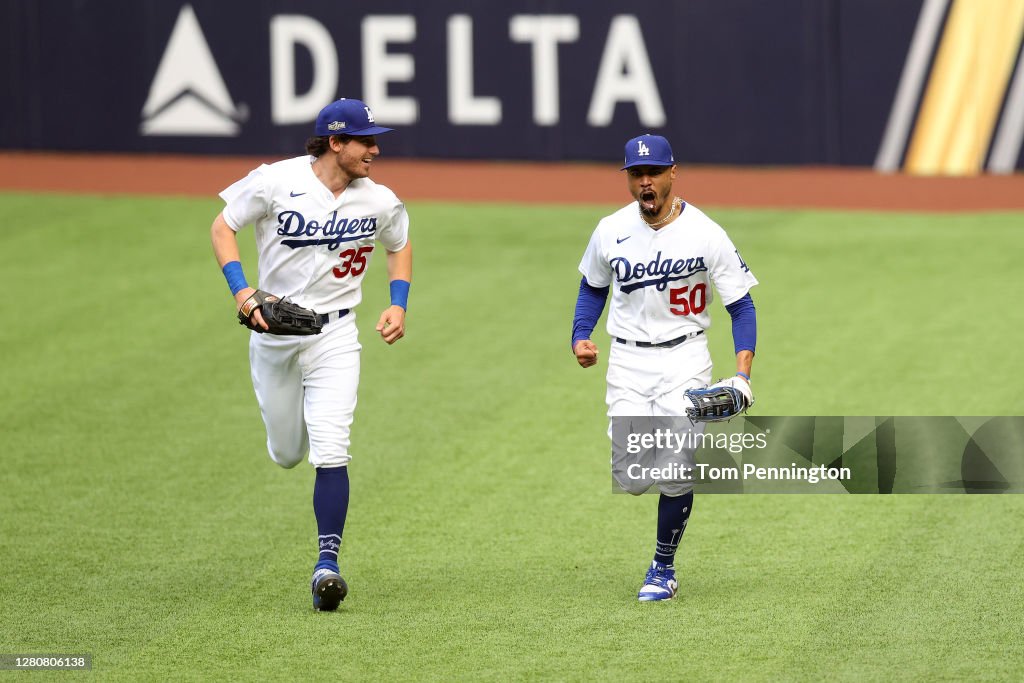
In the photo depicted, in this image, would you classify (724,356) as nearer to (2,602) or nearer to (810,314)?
(810,314)

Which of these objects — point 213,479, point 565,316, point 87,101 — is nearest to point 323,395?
point 213,479

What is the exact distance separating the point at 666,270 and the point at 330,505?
1585 mm

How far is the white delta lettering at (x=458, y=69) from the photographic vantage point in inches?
675

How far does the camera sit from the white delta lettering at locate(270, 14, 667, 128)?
56.3ft

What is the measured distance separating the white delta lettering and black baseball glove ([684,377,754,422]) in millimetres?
11795

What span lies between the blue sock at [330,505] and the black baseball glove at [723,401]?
1.41m

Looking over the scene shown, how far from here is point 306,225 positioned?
617 centimetres

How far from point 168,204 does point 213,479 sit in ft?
28.1

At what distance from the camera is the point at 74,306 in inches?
476

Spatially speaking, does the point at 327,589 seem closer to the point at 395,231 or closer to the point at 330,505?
the point at 330,505

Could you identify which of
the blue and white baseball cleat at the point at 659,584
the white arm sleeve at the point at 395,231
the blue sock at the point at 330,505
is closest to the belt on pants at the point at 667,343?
the blue and white baseball cleat at the point at 659,584

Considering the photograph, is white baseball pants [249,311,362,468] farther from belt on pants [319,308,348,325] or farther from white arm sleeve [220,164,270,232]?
white arm sleeve [220,164,270,232]

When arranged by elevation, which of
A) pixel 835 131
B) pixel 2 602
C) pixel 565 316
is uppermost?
pixel 835 131

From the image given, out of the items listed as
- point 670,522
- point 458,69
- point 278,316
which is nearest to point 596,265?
point 670,522
